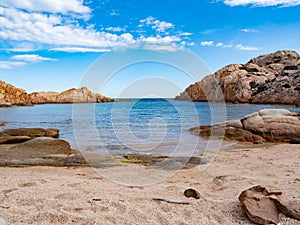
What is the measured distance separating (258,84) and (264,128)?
62.1 m

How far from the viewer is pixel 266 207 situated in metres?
4.39

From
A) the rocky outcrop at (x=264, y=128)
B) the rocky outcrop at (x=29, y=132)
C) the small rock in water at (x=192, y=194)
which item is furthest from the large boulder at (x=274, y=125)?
the rocky outcrop at (x=29, y=132)

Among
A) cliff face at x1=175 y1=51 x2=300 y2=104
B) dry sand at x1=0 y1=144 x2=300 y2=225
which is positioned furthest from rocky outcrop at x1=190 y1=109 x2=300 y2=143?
cliff face at x1=175 y1=51 x2=300 y2=104

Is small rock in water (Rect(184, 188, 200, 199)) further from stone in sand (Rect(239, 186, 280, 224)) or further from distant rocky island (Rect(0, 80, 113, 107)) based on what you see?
distant rocky island (Rect(0, 80, 113, 107))

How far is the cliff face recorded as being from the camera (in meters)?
59.0

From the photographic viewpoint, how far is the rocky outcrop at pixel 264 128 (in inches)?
579

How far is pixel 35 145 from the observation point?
11969 mm

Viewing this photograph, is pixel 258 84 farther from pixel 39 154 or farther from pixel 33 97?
pixel 33 97

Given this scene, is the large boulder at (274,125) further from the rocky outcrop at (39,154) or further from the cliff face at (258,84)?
the cliff face at (258,84)

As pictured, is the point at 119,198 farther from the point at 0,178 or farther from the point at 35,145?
the point at 35,145

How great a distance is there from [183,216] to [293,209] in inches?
70.1

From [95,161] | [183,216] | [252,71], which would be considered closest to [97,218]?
[183,216]

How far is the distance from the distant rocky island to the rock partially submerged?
226ft

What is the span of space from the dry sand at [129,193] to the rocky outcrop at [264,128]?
6.23 m
